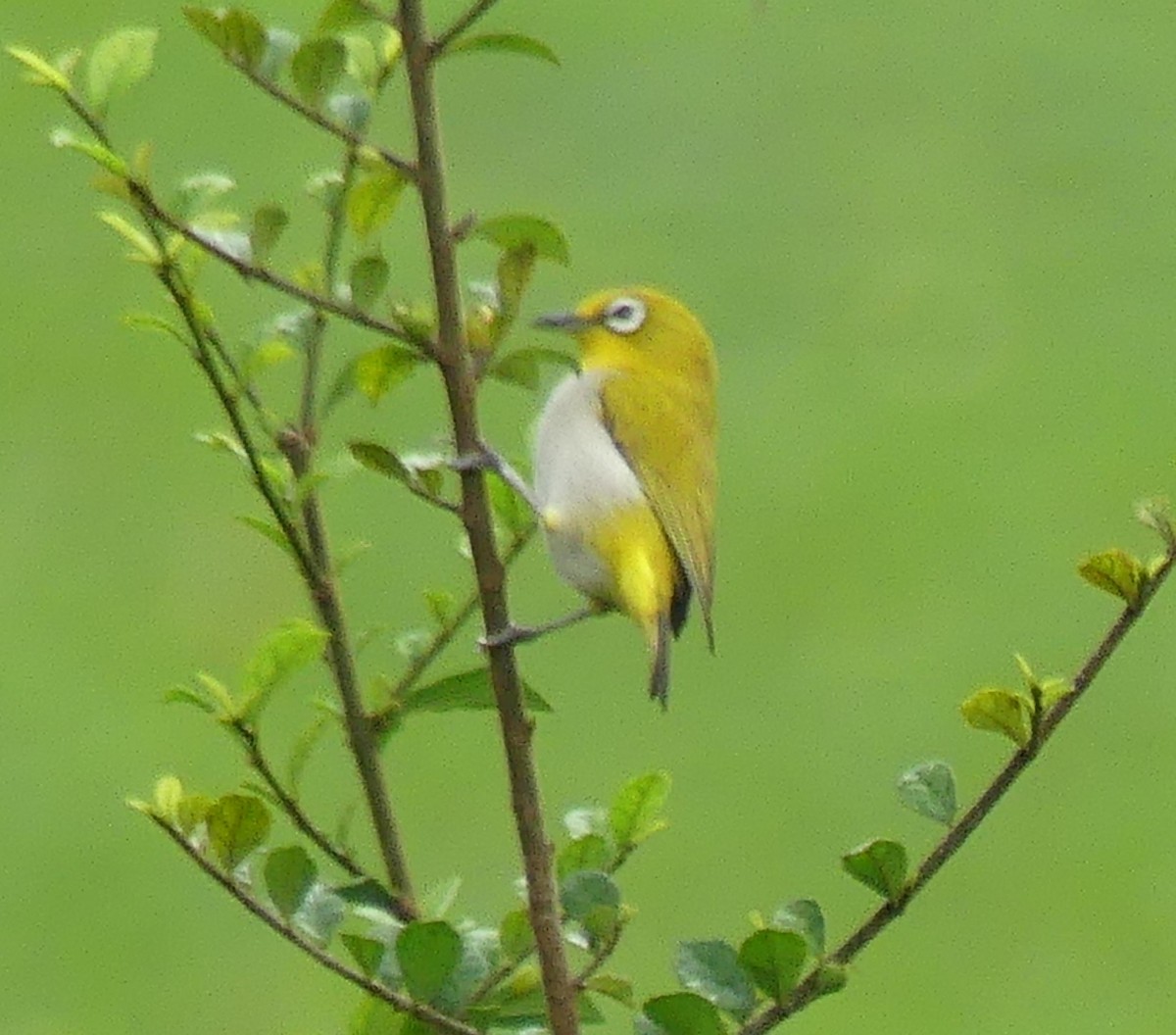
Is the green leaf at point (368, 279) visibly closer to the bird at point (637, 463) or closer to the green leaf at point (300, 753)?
the green leaf at point (300, 753)

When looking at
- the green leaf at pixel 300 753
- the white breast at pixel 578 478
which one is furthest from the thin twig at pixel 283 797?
the white breast at pixel 578 478

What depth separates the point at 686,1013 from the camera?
4.48ft

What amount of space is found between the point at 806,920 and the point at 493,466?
1.06 ft

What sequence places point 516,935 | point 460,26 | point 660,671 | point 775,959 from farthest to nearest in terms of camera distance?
point 660,671, point 516,935, point 775,959, point 460,26

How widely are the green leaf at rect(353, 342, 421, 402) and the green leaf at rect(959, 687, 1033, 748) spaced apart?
14.0 inches

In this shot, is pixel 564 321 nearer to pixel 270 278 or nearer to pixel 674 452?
pixel 674 452

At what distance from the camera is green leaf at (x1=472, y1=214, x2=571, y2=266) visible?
1.40 meters

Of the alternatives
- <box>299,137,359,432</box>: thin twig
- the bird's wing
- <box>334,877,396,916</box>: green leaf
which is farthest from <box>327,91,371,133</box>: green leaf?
the bird's wing

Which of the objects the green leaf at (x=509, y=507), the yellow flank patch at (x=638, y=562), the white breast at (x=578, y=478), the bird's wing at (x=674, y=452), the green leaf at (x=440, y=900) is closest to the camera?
the green leaf at (x=440, y=900)

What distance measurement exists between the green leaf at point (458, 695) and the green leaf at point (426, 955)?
0.68 ft

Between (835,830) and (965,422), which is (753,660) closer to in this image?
(835,830)

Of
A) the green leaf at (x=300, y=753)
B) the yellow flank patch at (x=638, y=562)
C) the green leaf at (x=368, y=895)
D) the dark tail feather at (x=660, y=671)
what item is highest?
the green leaf at (x=300, y=753)

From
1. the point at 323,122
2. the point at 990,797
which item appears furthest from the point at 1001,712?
the point at 323,122

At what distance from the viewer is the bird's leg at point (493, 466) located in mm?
1279
